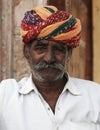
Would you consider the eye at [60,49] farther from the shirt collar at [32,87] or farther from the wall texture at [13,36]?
the wall texture at [13,36]

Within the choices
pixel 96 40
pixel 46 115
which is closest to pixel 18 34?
pixel 96 40

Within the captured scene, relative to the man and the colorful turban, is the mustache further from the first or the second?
the colorful turban

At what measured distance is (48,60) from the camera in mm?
3570

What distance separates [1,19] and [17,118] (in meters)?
2.03

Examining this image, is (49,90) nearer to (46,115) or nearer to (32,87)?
(32,87)

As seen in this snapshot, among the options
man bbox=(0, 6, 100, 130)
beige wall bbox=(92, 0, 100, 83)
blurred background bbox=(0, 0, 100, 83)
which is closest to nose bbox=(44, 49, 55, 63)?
man bbox=(0, 6, 100, 130)

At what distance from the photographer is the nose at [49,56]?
3570 millimetres

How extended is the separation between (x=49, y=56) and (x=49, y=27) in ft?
0.63

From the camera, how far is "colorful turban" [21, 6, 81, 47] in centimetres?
363

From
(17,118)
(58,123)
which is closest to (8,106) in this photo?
(17,118)

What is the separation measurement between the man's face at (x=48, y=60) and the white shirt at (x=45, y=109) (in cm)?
11

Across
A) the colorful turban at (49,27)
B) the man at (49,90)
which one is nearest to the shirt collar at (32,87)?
the man at (49,90)

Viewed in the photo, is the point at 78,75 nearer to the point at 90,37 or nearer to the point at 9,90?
the point at 90,37

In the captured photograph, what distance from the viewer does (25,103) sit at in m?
3.60
